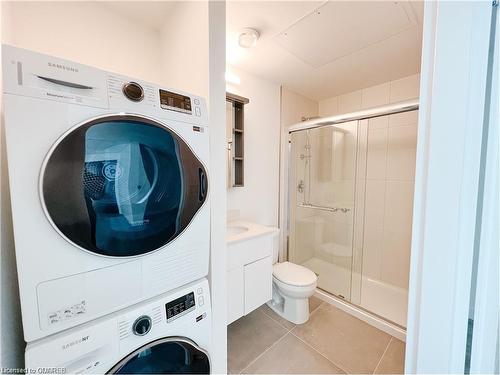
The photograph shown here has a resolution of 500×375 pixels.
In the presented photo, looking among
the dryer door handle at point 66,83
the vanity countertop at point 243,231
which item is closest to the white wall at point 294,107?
the vanity countertop at point 243,231

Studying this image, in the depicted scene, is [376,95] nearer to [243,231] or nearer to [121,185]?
[243,231]

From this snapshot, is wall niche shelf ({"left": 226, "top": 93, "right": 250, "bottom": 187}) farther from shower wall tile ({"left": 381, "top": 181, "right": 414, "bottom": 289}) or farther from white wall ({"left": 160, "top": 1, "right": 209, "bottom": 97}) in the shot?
shower wall tile ({"left": 381, "top": 181, "right": 414, "bottom": 289})

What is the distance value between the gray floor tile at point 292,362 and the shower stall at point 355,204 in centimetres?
72

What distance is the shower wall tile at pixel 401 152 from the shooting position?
1.98 meters

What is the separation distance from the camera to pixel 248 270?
156 centimetres

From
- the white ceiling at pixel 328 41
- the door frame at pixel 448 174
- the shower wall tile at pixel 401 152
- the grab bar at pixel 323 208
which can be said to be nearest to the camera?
the door frame at pixel 448 174

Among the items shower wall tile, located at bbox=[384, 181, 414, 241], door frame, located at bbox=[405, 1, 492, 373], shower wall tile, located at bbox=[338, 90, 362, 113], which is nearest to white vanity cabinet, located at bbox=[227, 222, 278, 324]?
door frame, located at bbox=[405, 1, 492, 373]

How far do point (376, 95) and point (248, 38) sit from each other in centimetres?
161

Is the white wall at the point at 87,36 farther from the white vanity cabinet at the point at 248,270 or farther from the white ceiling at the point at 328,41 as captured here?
the white vanity cabinet at the point at 248,270

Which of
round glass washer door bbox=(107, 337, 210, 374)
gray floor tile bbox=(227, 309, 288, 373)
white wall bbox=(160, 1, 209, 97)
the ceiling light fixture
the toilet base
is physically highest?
the ceiling light fixture

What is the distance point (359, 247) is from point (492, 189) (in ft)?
7.04

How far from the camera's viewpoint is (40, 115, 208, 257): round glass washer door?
21.8 inches

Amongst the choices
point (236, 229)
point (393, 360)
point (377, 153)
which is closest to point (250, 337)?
point (236, 229)

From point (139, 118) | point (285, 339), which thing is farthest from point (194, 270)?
point (285, 339)
